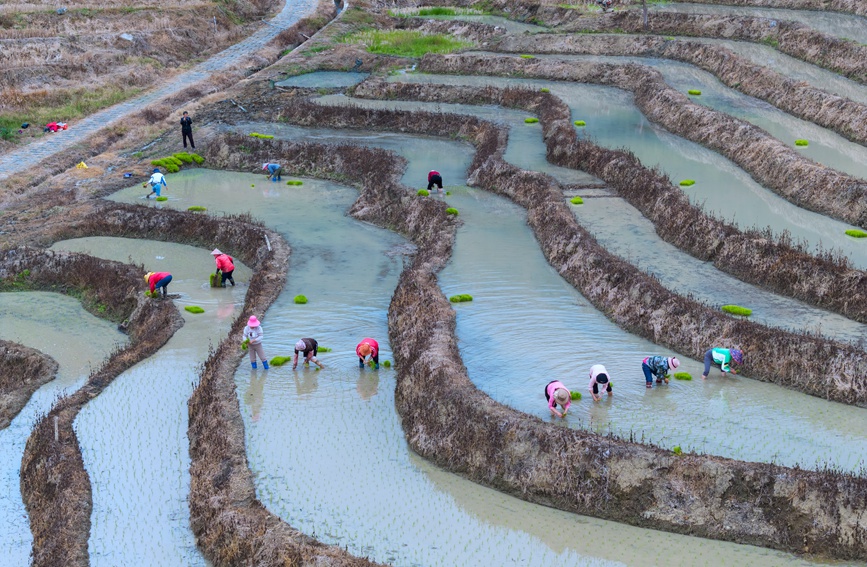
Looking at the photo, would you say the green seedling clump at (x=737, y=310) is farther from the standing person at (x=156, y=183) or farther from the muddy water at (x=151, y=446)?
the standing person at (x=156, y=183)

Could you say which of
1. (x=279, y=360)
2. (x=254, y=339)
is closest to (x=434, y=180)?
(x=279, y=360)

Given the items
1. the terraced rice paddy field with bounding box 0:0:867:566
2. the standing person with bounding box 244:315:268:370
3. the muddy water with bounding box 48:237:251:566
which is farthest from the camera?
the standing person with bounding box 244:315:268:370

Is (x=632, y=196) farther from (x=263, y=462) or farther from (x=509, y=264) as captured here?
(x=263, y=462)

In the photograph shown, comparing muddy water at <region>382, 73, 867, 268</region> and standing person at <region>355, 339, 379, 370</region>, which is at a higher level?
muddy water at <region>382, 73, 867, 268</region>

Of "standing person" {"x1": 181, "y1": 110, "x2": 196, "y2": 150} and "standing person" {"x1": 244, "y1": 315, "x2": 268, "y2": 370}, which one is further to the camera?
"standing person" {"x1": 181, "y1": 110, "x2": 196, "y2": 150}

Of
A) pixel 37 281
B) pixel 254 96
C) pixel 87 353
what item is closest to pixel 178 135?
pixel 254 96

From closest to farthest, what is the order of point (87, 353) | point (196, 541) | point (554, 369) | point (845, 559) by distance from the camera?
point (845, 559) → point (196, 541) → point (554, 369) → point (87, 353)

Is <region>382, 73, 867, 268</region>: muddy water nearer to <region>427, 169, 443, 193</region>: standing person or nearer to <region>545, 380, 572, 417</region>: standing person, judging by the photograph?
<region>427, 169, 443, 193</region>: standing person

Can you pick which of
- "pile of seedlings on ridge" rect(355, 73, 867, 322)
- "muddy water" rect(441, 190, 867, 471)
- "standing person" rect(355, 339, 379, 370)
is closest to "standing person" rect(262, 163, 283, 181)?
"pile of seedlings on ridge" rect(355, 73, 867, 322)
